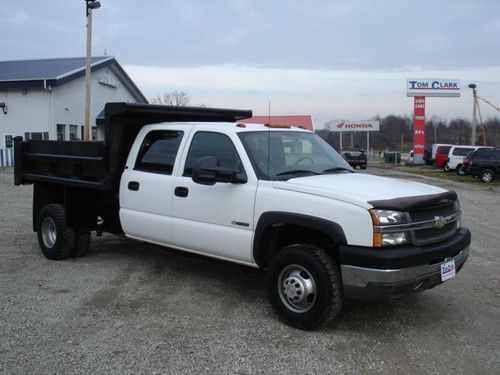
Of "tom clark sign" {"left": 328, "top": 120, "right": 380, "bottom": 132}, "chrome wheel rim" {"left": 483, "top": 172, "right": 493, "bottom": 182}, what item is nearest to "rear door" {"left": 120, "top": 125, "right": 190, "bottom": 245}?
"chrome wheel rim" {"left": 483, "top": 172, "right": 493, "bottom": 182}

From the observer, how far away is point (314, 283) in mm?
4469

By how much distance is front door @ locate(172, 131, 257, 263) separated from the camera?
499cm

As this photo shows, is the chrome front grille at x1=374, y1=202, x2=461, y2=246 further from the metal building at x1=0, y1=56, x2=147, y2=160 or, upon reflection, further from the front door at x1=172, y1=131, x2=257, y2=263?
the metal building at x1=0, y1=56, x2=147, y2=160

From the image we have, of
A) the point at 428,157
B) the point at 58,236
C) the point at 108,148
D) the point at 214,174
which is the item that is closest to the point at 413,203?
the point at 214,174

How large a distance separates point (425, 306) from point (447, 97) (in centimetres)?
4364

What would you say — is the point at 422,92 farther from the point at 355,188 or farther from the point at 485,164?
the point at 355,188

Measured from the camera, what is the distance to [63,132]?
1184 inches

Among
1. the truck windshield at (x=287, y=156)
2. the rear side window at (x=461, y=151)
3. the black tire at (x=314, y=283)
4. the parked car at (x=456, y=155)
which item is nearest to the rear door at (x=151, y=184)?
the truck windshield at (x=287, y=156)

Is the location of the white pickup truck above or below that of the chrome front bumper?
above

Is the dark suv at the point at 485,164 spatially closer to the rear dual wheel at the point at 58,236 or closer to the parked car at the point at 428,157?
the parked car at the point at 428,157

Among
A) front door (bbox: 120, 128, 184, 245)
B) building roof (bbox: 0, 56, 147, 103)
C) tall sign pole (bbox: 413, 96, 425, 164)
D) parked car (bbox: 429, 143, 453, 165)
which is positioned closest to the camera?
front door (bbox: 120, 128, 184, 245)

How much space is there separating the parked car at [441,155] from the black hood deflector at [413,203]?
32.0 metres

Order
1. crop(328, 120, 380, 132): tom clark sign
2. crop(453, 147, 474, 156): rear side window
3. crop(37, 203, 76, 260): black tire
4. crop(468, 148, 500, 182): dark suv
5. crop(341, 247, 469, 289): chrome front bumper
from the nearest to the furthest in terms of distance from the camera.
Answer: crop(341, 247, 469, 289): chrome front bumper < crop(37, 203, 76, 260): black tire < crop(468, 148, 500, 182): dark suv < crop(453, 147, 474, 156): rear side window < crop(328, 120, 380, 132): tom clark sign

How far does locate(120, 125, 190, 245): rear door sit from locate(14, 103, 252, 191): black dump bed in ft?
0.57
